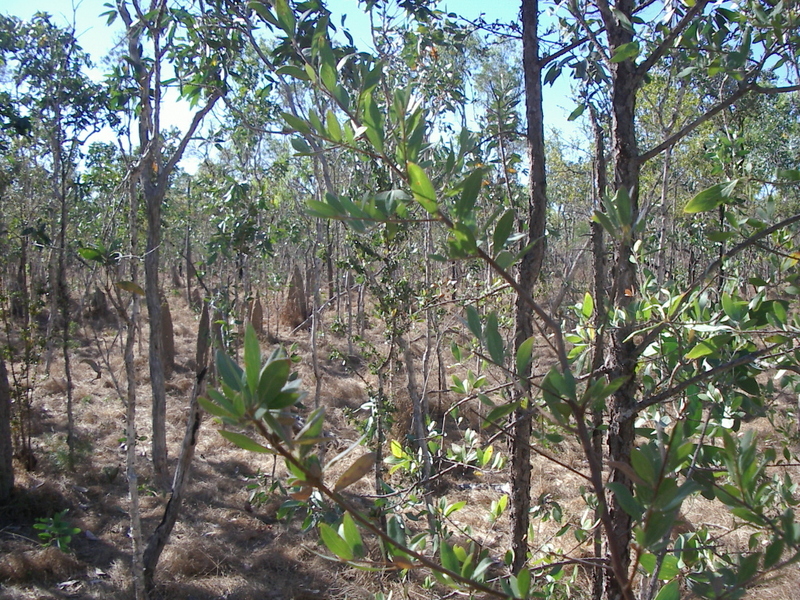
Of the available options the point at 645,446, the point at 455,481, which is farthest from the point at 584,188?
the point at 645,446

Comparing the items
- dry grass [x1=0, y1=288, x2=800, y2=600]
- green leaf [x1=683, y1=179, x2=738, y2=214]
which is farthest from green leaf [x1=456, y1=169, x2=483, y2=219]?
dry grass [x1=0, y1=288, x2=800, y2=600]

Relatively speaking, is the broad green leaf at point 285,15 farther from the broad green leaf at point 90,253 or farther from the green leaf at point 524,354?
the broad green leaf at point 90,253

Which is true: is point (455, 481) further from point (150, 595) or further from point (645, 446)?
point (645, 446)

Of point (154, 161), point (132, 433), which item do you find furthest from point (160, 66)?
point (132, 433)

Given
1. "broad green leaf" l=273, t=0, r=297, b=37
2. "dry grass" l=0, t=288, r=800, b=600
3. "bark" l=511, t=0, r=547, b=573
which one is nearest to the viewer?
"broad green leaf" l=273, t=0, r=297, b=37

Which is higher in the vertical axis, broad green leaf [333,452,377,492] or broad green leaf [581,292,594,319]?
broad green leaf [581,292,594,319]

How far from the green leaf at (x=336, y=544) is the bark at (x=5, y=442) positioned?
4910mm

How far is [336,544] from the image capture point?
2.24 ft

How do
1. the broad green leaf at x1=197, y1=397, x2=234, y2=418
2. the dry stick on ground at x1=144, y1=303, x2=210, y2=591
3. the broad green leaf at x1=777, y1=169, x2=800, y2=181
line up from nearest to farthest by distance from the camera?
1. the broad green leaf at x1=197, y1=397, x2=234, y2=418
2. the broad green leaf at x1=777, y1=169, x2=800, y2=181
3. the dry stick on ground at x1=144, y1=303, x2=210, y2=591

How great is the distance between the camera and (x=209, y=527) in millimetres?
4785

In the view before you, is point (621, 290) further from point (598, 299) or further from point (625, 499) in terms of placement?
point (625, 499)

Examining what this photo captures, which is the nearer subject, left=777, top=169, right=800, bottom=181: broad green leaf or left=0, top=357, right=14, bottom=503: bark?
left=777, top=169, right=800, bottom=181: broad green leaf

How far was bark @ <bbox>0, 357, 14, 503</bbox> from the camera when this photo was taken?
4523mm

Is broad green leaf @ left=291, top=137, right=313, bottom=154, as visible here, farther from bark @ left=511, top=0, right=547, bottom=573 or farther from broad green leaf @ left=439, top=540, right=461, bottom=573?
bark @ left=511, top=0, right=547, bottom=573
